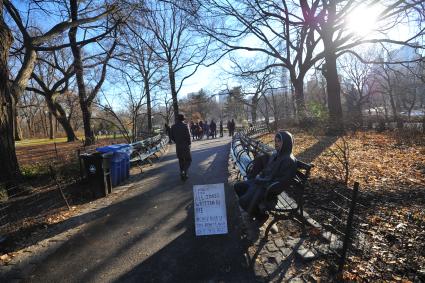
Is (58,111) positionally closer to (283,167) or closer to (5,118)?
(5,118)

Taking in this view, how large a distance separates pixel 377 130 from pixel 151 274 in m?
21.7

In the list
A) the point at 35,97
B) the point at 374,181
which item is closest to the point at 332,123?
the point at 374,181

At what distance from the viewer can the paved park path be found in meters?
4.32

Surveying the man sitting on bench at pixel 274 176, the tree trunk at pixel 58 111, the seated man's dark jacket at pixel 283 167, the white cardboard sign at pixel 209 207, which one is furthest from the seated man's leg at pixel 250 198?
the tree trunk at pixel 58 111

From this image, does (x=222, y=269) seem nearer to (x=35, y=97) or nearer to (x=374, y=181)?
(x=374, y=181)

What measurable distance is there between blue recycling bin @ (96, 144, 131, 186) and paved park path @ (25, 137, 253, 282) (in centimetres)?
225

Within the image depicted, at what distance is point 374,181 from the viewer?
8.35m

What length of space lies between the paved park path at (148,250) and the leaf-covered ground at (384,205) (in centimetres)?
162

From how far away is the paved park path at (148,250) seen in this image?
14.2 feet

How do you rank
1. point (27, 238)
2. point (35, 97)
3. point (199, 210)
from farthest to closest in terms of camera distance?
1. point (35, 97)
2. point (27, 238)
3. point (199, 210)

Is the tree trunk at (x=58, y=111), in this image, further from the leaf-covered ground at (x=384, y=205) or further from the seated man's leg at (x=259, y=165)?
the seated man's leg at (x=259, y=165)

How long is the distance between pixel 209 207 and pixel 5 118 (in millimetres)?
7240

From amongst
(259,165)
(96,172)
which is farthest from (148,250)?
(96,172)

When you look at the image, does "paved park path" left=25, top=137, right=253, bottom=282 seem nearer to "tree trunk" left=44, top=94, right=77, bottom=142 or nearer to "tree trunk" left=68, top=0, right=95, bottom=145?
"tree trunk" left=68, top=0, right=95, bottom=145
